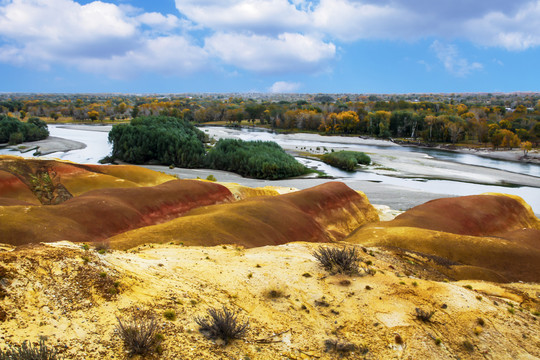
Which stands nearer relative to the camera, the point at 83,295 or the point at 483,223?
the point at 83,295

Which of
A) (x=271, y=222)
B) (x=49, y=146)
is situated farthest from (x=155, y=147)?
(x=271, y=222)


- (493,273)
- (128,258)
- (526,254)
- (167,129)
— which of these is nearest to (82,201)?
(128,258)

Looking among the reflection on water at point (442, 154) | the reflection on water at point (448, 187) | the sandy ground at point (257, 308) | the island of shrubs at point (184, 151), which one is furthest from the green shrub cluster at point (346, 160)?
the sandy ground at point (257, 308)

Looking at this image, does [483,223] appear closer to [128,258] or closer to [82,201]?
[128,258]

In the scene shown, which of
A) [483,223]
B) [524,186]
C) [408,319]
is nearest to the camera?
[408,319]

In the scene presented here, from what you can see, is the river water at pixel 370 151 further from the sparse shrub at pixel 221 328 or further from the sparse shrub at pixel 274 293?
the sparse shrub at pixel 221 328
